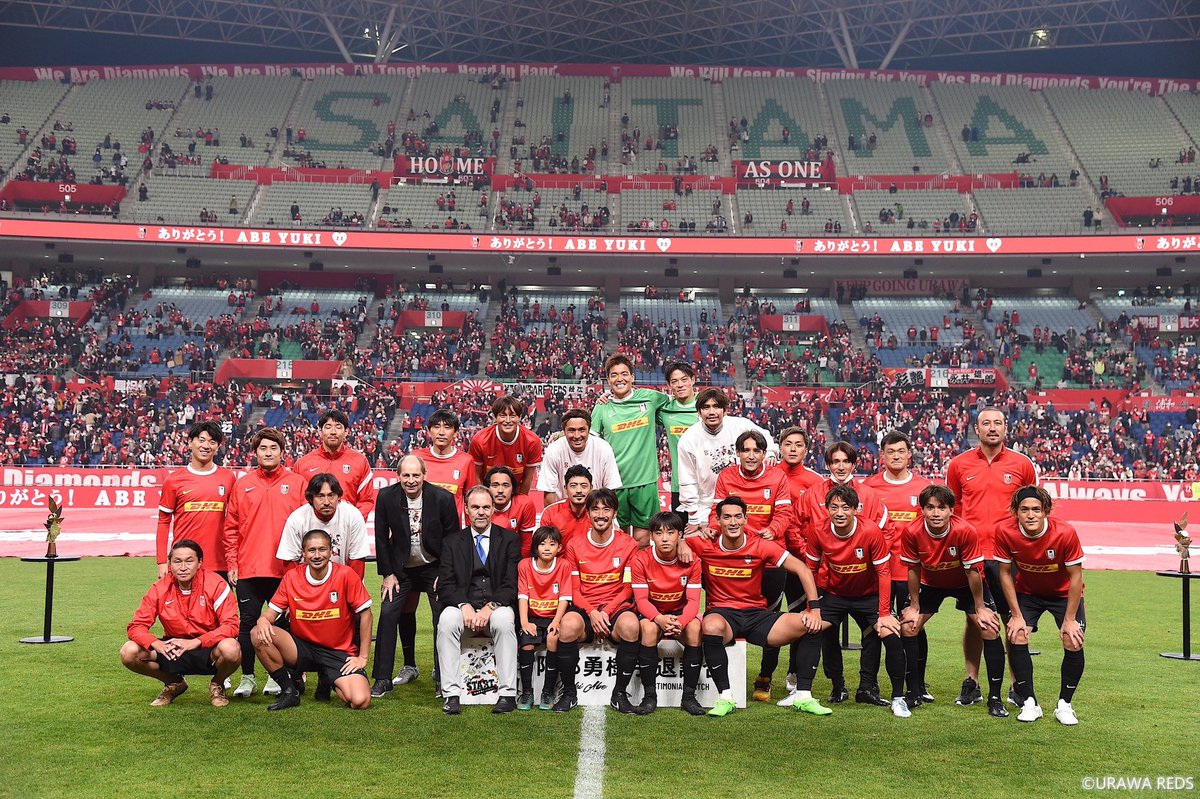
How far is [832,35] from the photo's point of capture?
54.2m

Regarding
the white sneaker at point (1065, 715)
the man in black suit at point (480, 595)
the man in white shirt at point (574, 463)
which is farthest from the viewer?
the man in white shirt at point (574, 463)

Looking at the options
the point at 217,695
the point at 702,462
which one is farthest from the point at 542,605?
the point at 217,695

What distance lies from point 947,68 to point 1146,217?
18765 millimetres

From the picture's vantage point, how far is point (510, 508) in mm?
9102

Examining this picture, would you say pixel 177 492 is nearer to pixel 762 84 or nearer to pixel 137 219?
pixel 137 219

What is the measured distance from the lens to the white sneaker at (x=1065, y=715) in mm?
7664

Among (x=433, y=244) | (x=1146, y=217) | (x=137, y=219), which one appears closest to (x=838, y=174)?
(x=1146, y=217)

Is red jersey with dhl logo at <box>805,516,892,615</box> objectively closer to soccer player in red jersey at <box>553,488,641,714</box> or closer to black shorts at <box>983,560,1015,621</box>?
black shorts at <box>983,560,1015,621</box>

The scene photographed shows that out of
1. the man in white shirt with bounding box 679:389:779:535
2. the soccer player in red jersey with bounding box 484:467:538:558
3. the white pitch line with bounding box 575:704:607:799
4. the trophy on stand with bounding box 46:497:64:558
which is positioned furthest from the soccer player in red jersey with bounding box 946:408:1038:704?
the trophy on stand with bounding box 46:497:64:558

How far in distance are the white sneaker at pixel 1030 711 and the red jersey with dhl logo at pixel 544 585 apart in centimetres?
358

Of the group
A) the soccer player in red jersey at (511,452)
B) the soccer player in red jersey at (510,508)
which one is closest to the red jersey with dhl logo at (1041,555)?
the soccer player in red jersey at (510,508)

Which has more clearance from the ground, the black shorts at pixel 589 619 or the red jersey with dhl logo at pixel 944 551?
the red jersey with dhl logo at pixel 944 551

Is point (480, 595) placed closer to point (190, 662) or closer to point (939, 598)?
point (190, 662)

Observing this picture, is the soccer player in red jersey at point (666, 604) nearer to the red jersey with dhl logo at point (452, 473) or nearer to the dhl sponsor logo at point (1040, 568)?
the red jersey with dhl logo at point (452, 473)
